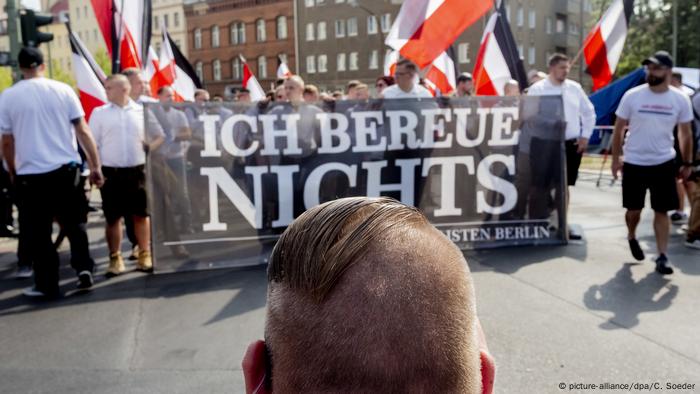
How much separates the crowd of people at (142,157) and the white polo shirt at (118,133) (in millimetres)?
10

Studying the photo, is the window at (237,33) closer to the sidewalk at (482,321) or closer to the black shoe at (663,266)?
the sidewalk at (482,321)

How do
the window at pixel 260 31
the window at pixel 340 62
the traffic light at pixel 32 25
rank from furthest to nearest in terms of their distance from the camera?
the window at pixel 260 31 → the window at pixel 340 62 → the traffic light at pixel 32 25

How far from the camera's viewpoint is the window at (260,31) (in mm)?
62406

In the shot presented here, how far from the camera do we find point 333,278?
81cm

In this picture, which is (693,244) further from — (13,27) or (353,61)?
(353,61)

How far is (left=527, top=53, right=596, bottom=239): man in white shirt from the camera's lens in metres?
7.18

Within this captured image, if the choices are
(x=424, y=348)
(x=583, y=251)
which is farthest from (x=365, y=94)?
(x=424, y=348)

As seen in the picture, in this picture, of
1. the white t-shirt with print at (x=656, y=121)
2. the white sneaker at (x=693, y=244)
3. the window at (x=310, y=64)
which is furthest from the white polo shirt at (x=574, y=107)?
the window at (x=310, y=64)

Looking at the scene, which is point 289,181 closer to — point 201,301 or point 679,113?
point 201,301

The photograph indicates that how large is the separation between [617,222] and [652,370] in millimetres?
5281

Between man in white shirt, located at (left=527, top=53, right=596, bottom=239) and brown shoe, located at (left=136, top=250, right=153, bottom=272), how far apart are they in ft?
15.4

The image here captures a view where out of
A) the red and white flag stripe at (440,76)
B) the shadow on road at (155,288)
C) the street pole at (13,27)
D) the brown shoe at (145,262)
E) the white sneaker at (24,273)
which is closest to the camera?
the shadow on road at (155,288)

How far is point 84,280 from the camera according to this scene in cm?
530

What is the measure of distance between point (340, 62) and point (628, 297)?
5377 centimetres
